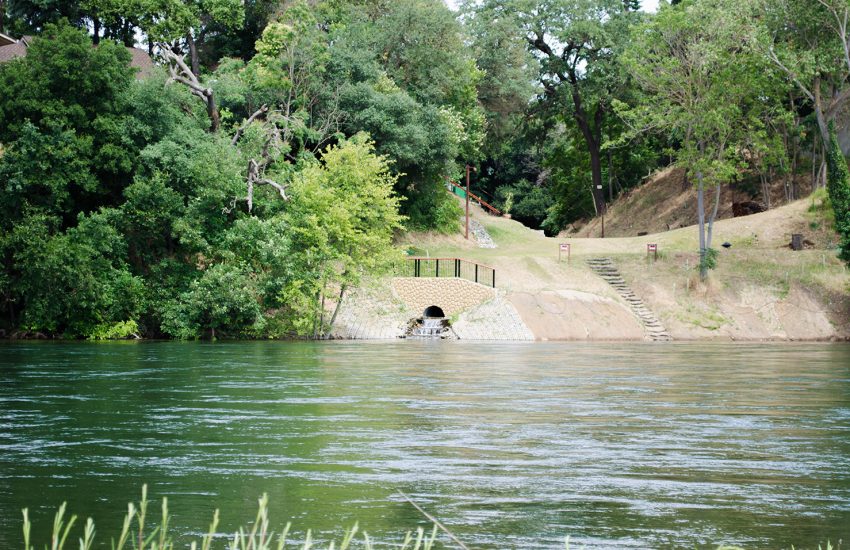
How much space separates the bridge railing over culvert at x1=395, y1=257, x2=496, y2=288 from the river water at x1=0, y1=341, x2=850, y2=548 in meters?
23.6

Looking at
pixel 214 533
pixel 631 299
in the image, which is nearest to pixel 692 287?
pixel 631 299

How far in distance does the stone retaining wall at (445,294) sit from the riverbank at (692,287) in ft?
2.00

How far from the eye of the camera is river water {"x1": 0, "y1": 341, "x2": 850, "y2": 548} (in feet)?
36.8

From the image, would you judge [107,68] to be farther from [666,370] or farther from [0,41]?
[666,370]

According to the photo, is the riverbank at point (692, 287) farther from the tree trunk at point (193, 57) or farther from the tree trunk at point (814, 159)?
the tree trunk at point (193, 57)

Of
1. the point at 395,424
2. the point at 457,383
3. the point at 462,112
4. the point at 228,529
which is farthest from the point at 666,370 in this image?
the point at 462,112

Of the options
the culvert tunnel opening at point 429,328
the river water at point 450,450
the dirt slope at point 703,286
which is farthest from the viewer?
the dirt slope at point 703,286

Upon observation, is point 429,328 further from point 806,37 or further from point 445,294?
point 806,37

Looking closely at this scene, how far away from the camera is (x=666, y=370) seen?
3206 cm

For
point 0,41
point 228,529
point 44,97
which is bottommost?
point 228,529

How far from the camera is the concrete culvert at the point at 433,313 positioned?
175ft

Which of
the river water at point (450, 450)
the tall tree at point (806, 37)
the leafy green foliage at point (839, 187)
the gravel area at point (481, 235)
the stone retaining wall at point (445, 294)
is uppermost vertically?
the tall tree at point (806, 37)

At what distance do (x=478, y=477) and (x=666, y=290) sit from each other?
1776 inches

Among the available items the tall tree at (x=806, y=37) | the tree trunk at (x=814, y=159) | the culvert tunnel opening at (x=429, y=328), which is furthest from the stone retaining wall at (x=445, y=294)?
the tree trunk at (x=814, y=159)
